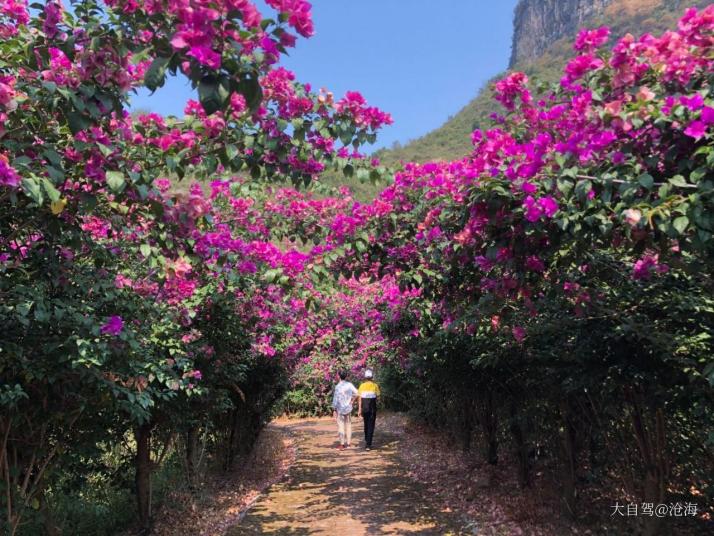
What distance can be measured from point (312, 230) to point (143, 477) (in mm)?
2798

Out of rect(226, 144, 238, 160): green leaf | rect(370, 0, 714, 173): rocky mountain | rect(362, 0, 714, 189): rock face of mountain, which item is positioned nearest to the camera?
rect(226, 144, 238, 160): green leaf

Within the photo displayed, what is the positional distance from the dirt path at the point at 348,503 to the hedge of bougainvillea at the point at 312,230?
128 cm

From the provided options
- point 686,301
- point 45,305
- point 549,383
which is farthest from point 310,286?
point 686,301

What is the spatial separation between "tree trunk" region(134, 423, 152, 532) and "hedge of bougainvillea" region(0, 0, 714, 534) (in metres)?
0.02

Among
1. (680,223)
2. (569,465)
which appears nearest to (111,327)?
(680,223)

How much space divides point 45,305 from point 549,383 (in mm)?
3482

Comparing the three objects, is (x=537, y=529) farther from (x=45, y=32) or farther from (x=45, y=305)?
(x=45, y=32)

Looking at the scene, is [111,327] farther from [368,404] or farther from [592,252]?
[368,404]

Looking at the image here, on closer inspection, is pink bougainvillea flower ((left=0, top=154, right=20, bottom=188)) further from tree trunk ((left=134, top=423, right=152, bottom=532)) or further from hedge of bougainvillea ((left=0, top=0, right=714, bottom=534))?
tree trunk ((left=134, top=423, right=152, bottom=532))

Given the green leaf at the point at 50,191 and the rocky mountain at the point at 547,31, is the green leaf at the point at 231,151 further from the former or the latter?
the rocky mountain at the point at 547,31

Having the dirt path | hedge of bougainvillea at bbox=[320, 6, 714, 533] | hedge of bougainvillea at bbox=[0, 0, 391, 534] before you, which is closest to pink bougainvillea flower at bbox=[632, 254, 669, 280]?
hedge of bougainvillea at bbox=[320, 6, 714, 533]

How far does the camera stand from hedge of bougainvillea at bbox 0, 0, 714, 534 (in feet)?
6.39

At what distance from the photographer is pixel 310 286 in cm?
494

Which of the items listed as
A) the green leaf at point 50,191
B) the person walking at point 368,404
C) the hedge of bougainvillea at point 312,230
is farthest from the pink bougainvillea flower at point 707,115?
the person walking at point 368,404
